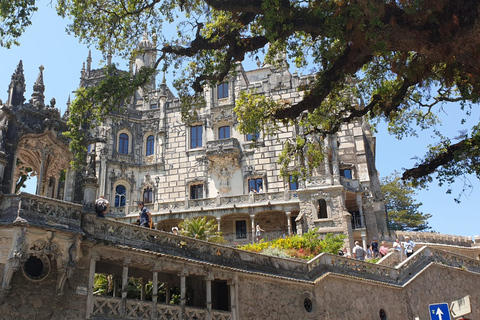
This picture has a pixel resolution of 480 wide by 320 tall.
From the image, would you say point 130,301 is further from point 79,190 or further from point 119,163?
point 119,163

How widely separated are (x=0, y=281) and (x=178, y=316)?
5.25m

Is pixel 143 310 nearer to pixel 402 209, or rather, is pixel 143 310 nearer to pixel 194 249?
pixel 194 249

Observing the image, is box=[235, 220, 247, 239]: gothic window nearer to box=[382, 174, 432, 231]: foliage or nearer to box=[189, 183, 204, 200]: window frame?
box=[189, 183, 204, 200]: window frame

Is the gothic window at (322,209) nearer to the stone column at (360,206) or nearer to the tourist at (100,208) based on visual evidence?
the stone column at (360,206)

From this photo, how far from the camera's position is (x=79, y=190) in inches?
637

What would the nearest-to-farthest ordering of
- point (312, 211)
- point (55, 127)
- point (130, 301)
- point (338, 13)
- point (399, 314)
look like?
point (338, 13) < point (130, 301) < point (55, 127) < point (399, 314) < point (312, 211)

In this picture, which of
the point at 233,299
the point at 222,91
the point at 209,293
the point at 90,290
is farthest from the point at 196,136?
the point at 90,290

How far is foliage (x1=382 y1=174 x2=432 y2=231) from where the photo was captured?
173ft

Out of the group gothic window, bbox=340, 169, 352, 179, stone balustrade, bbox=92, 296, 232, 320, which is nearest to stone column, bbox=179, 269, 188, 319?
stone balustrade, bbox=92, 296, 232, 320

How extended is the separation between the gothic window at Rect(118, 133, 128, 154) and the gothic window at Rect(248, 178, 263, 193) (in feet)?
36.1

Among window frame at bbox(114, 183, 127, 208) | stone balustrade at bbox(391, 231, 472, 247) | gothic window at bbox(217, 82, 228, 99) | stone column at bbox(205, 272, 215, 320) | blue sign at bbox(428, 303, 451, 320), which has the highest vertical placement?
gothic window at bbox(217, 82, 228, 99)

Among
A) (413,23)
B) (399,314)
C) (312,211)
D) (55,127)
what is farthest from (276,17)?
(312,211)

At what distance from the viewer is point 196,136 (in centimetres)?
4034

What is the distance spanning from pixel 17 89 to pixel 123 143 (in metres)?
25.5
